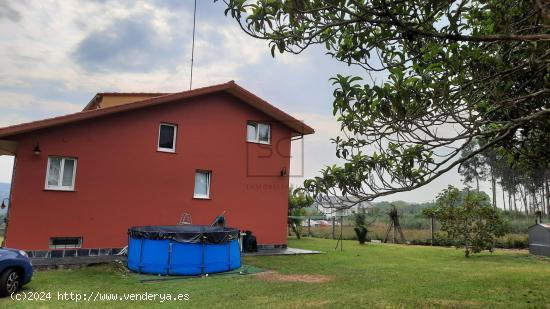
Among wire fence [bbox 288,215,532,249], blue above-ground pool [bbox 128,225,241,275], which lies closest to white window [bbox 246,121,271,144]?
wire fence [bbox 288,215,532,249]

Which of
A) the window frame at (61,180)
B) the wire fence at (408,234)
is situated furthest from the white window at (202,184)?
the wire fence at (408,234)

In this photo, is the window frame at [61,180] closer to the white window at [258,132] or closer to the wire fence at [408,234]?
the white window at [258,132]

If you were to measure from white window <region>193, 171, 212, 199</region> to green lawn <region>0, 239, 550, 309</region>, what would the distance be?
3.58m

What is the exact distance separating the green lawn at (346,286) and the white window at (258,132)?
566 centimetres

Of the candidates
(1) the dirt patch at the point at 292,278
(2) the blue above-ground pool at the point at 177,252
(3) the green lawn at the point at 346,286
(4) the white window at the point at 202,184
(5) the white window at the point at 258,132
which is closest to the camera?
(3) the green lawn at the point at 346,286

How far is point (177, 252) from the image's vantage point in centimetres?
1135

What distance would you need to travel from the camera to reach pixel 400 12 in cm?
510

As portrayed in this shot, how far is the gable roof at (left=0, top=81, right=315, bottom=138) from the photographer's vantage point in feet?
41.1

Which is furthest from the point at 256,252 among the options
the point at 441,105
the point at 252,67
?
the point at 441,105

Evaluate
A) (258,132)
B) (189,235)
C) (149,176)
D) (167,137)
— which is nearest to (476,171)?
(258,132)

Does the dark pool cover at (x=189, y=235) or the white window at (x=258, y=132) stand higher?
the white window at (x=258, y=132)

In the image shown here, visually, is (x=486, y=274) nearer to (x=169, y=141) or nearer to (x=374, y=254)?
(x=374, y=254)

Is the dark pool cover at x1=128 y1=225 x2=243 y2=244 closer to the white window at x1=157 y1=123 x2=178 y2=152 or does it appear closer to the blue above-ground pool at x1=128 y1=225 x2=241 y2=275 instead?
the blue above-ground pool at x1=128 y1=225 x2=241 y2=275

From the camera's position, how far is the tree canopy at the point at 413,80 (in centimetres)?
497
